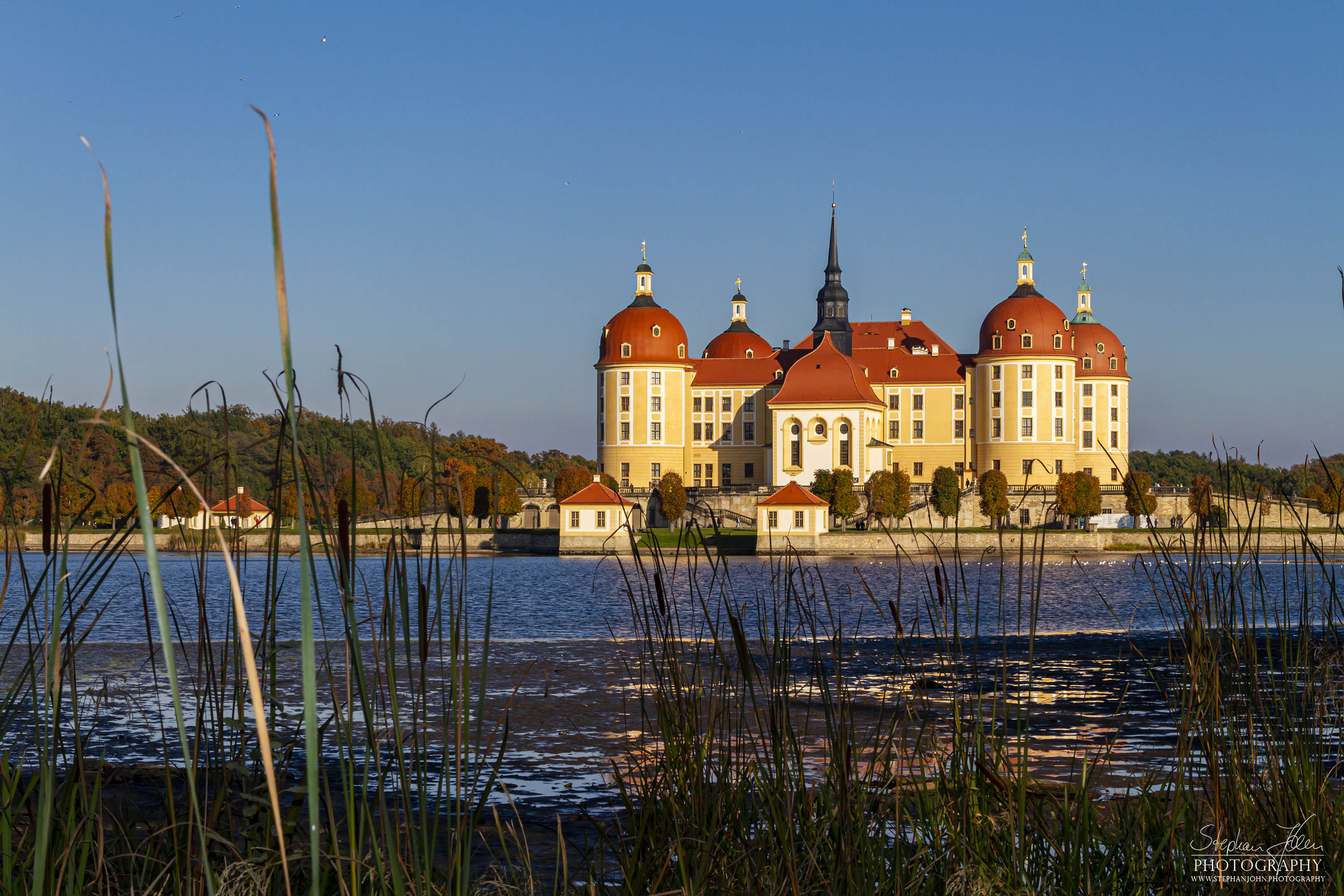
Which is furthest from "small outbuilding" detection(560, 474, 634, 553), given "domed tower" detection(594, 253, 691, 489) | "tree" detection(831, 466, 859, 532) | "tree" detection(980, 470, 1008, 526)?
"tree" detection(980, 470, 1008, 526)

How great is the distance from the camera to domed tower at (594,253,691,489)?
60500mm

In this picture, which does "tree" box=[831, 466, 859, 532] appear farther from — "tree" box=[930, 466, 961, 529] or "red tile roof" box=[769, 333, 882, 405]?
"red tile roof" box=[769, 333, 882, 405]

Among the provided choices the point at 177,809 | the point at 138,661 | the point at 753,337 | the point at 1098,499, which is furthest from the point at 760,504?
the point at 177,809

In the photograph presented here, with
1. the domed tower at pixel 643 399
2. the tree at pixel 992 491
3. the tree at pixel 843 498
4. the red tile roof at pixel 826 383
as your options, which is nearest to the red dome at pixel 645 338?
the domed tower at pixel 643 399

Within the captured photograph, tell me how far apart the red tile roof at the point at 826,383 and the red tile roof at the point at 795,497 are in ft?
37.3

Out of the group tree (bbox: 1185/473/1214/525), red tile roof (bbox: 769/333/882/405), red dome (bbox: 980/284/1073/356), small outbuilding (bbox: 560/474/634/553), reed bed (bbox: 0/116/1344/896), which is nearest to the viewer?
reed bed (bbox: 0/116/1344/896)

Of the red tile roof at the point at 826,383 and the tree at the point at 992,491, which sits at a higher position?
the red tile roof at the point at 826,383

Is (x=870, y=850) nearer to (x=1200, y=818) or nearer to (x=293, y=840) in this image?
(x=1200, y=818)

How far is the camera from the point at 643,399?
60719 mm

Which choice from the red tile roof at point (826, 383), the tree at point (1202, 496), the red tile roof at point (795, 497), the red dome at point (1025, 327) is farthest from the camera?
the red dome at point (1025, 327)

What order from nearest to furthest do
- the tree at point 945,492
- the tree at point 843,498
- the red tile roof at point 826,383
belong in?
the tree at point 843,498, the tree at point 945,492, the red tile roof at point 826,383

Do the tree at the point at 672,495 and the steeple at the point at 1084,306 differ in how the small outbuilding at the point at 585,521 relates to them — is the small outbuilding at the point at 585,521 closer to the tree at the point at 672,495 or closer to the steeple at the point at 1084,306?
the tree at the point at 672,495

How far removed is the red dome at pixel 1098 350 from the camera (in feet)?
206

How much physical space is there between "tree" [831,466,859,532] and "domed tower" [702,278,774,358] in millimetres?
15734
